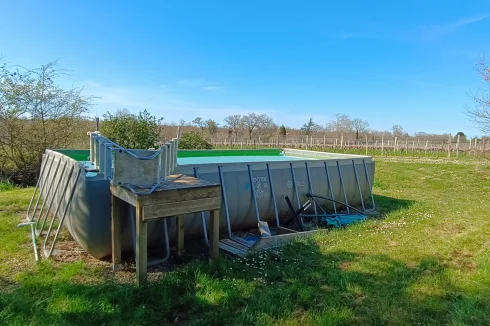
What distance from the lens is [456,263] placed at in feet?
11.4

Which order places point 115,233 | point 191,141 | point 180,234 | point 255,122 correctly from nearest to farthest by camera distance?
point 115,233 < point 180,234 < point 191,141 < point 255,122

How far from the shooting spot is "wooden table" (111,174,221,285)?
2.79m

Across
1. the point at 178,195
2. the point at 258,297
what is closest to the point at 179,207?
the point at 178,195

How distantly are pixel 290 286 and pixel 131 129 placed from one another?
28.8ft

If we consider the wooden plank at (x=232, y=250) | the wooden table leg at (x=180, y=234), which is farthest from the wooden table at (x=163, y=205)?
the wooden table leg at (x=180, y=234)

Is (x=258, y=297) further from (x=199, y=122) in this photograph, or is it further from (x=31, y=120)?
(x=199, y=122)

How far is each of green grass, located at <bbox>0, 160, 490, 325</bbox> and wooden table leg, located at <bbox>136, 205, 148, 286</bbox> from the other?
0.13 metres

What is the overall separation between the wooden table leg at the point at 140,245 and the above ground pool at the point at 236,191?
85 cm

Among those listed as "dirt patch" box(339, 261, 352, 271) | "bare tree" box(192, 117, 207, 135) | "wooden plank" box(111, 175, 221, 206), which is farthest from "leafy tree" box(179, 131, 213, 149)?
"bare tree" box(192, 117, 207, 135)

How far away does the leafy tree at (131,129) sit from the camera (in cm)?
1011

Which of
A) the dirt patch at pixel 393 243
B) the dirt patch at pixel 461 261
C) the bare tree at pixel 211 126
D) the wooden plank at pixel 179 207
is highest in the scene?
the bare tree at pixel 211 126

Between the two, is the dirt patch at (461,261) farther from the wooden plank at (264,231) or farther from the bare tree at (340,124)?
the bare tree at (340,124)

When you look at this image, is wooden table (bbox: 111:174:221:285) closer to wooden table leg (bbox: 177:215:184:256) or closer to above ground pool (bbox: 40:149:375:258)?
above ground pool (bbox: 40:149:375:258)

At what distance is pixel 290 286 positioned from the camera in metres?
2.87
